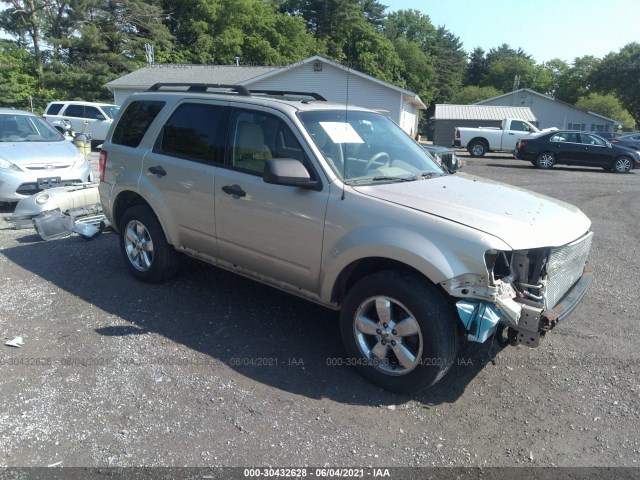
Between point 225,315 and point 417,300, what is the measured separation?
2085 millimetres

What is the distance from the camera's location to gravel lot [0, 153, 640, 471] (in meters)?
3.02

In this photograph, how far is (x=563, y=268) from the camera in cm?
366

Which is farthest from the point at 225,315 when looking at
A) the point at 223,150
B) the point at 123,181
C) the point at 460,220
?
the point at 460,220

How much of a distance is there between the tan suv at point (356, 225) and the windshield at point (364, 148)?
14 mm

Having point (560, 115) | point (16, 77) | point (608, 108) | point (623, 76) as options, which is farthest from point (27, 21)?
point (623, 76)

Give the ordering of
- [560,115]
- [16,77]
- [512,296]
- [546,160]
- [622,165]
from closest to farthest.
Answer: [512,296] → [622,165] → [546,160] → [16,77] → [560,115]

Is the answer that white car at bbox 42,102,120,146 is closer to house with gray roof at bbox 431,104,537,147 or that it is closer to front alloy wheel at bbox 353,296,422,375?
front alloy wheel at bbox 353,296,422,375

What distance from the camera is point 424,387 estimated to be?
3486mm

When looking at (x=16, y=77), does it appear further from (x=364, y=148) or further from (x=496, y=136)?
(x=364, y=148)

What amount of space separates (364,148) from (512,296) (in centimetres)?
175

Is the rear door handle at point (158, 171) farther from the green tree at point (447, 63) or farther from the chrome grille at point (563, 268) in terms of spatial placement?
the green tree at point (447, 63)

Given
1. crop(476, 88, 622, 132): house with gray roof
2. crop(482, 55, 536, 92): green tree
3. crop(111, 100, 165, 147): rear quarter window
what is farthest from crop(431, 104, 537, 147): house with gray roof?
crop(482, 55, 536, 92): green tree

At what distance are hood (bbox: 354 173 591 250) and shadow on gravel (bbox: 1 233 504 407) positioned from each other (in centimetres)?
121

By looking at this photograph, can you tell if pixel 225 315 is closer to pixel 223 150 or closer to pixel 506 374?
pixel 223 150
